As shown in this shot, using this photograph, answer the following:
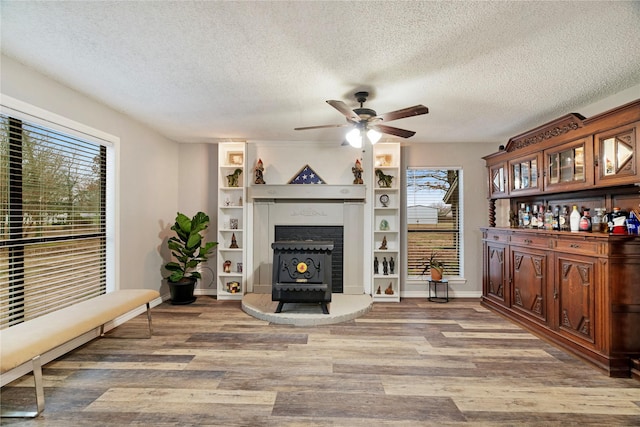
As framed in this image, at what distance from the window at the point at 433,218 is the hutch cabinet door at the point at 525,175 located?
102 cm

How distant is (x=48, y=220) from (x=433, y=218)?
16.5 ft

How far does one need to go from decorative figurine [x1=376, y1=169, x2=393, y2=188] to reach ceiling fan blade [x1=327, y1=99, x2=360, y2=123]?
2.02m

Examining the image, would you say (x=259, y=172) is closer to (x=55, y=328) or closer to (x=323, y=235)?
(x=323, y=235)

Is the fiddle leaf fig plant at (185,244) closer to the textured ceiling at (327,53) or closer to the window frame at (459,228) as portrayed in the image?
the textured ceiling at (327,53)

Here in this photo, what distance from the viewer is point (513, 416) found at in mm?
2066

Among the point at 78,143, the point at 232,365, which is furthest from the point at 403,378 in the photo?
the point at 78,143

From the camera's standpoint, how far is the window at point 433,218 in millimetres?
5160

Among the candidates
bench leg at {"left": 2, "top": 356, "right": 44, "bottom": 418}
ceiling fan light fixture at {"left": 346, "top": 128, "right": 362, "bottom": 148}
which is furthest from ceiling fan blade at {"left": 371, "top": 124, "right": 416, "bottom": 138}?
bench leg at {"left": 2, "top": 356, "right": 44, "bottom": 418}

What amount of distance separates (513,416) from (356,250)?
3075 mm

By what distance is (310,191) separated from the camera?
486 cm

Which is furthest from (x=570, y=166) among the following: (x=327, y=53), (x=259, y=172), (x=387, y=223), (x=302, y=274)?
(x=259, y=172)

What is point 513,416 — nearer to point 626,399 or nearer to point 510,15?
point 626,399

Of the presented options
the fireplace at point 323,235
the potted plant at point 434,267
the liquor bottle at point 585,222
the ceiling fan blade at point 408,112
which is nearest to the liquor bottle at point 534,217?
the liquor bottle at point 585,222

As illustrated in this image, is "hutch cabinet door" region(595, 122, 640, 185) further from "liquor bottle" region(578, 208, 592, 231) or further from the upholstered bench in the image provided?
the upholstered bench
